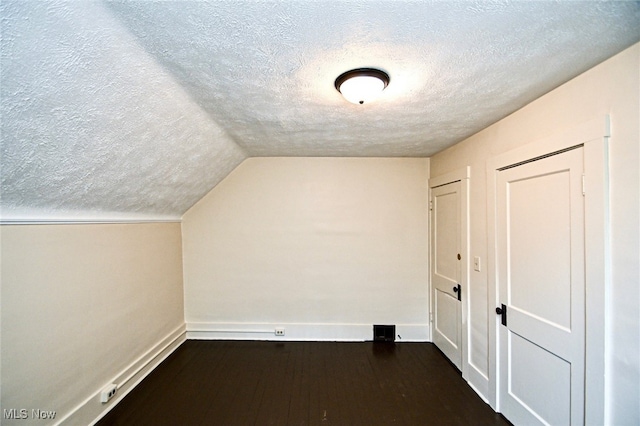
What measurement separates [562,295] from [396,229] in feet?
6.09

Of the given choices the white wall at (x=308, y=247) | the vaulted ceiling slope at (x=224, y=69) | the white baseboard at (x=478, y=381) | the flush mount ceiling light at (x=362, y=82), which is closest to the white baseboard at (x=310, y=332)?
the white wall at (x=308, y=247)

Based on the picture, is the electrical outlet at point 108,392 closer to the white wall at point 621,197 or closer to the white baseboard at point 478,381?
the white baseboard at point 478,381

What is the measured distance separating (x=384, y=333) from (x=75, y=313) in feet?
10.2

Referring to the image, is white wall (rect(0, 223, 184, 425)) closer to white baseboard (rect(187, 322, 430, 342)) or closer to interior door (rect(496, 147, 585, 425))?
white baseboard (rect(187, 322, 430, 342))

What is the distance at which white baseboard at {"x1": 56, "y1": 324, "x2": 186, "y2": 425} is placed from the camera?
180 centimetres

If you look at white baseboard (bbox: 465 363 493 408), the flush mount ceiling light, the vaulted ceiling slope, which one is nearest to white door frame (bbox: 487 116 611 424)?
the vaulted ceiling slope

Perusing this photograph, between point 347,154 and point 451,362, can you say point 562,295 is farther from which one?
point 347,154

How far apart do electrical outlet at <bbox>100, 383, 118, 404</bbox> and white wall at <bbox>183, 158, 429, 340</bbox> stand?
1.16 meters

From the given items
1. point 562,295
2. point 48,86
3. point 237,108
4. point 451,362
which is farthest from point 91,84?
point 451,362

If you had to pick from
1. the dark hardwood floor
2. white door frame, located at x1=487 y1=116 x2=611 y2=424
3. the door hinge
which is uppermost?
white door frame, located at x1=487 y1=116 x2=611 y2=424

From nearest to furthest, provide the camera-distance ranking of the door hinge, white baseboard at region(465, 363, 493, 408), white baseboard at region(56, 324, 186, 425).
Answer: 1. white baseboard at region(56, 324, 186, 425)
2. the door hinge
3. white baseboard at region(465, 363, 493, 408)

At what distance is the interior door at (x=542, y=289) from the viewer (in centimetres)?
143

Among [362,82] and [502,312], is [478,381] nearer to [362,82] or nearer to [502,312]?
[502,312]

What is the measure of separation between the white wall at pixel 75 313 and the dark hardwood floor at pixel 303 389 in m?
0.36
